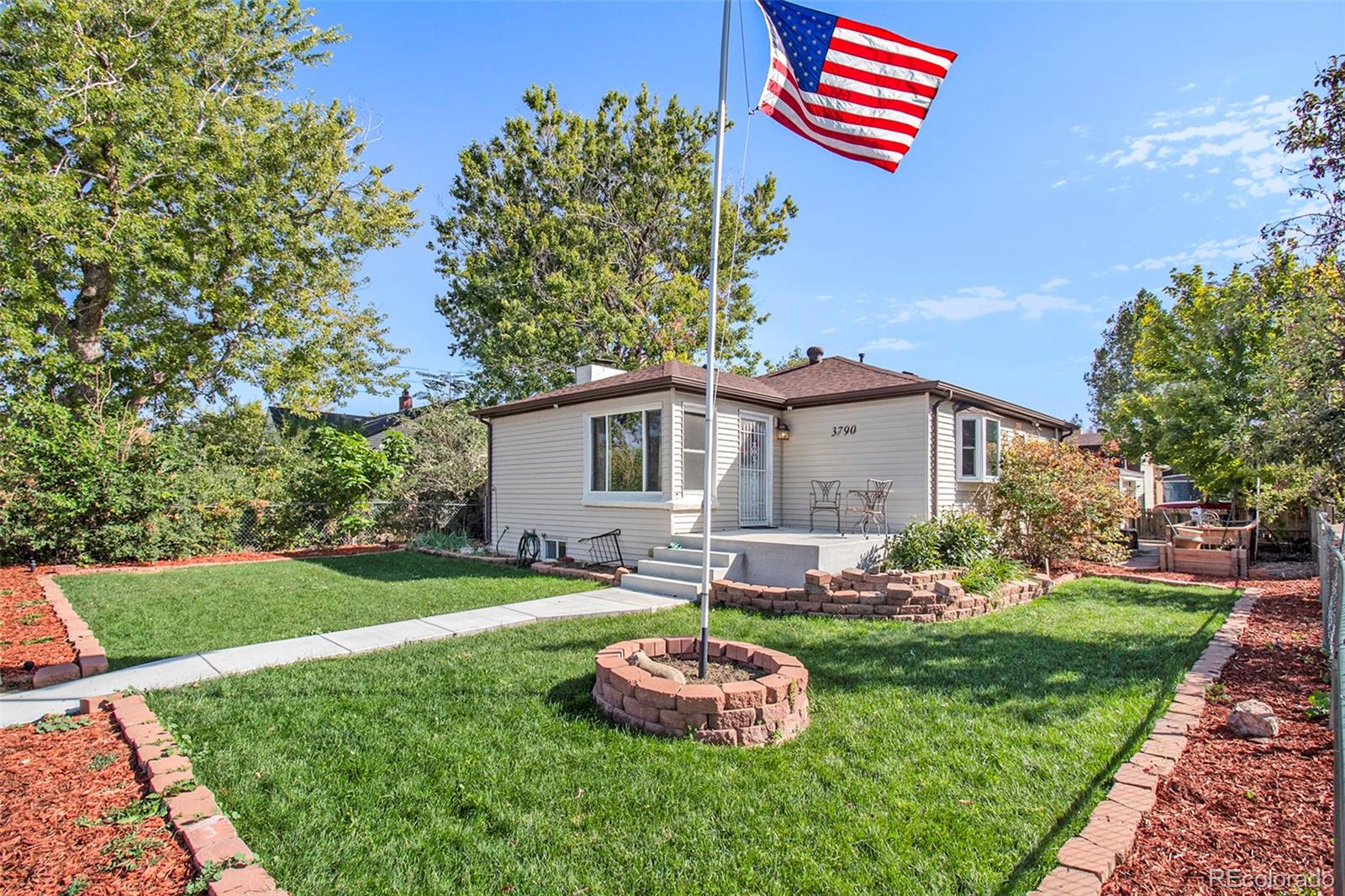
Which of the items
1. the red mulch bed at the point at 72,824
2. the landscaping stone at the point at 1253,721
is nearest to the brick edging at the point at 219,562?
the red mulch bed at the point at 72,824

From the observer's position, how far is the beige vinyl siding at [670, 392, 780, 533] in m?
9.88

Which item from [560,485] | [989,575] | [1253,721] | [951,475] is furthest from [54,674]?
[951,475]

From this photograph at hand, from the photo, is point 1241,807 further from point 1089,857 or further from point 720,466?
point 720,466

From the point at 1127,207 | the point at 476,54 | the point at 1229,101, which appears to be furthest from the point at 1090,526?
→ the point at 476,54

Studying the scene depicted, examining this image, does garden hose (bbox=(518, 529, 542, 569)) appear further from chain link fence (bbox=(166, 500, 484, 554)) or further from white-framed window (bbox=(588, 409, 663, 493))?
chain link fence (bbox=(166, 500, 484, 554))

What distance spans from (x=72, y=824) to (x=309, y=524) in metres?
13.1

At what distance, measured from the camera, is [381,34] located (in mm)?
11312

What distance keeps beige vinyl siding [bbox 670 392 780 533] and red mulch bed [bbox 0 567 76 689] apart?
6949 millimetres

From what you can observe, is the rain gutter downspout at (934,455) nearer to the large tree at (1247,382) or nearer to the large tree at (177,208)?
the large tree at (1247,382)

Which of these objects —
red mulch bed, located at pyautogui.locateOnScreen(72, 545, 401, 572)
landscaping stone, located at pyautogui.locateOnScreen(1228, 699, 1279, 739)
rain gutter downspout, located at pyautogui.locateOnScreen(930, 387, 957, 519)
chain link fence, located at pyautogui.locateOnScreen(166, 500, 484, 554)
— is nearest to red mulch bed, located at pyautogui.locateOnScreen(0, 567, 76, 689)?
red mulch bed, located at pyautogui.locateOnScreen(72, 545, 401, 572)

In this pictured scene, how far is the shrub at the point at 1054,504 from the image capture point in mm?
10258

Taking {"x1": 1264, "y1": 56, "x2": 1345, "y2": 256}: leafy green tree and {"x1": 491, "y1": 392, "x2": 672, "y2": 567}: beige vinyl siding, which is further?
{"x1": 491, "y1": 392, "x2": 672, "y2": 567}: beige vinyl siding

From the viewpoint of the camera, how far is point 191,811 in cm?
270

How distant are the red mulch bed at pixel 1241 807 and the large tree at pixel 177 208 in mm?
18614
